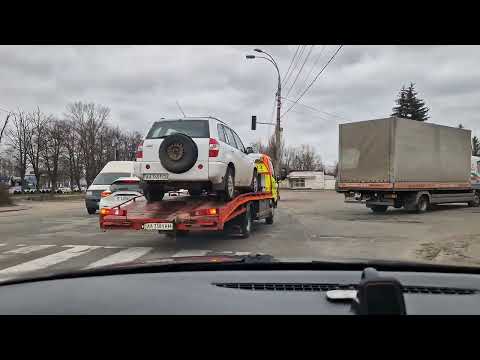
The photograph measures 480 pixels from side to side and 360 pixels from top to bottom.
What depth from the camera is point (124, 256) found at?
25.8 ft

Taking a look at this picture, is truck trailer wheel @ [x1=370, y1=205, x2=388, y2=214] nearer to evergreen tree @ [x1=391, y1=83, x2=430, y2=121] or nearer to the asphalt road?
the asphalt road

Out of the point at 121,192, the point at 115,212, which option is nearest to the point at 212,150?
the point at 115,212

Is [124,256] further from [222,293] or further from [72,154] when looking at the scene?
[72,154]

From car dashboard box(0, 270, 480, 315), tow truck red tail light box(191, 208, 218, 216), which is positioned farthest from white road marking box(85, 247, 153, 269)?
car dashboard box(0, 270, 480, 315)

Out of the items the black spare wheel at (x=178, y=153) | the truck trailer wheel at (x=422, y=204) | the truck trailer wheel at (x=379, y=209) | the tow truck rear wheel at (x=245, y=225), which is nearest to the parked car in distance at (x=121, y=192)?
the tow truck rear wheel at (x=245, y=225)

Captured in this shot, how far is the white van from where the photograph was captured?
1792cm

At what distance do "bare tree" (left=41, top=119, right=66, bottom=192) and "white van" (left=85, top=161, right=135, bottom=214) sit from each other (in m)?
38.5

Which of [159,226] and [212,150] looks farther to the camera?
[212,150]

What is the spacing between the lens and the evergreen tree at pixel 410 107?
184 feet

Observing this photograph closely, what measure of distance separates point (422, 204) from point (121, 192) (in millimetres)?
13018

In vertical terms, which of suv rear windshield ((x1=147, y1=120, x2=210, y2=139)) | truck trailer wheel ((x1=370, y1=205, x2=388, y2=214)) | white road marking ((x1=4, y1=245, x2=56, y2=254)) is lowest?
truck trailer wheel ((x1=370, y1=205, x2=388, y2=214))

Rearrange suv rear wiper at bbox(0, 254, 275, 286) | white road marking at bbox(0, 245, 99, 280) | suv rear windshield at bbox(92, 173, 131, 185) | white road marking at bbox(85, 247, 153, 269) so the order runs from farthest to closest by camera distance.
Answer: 1. suv rear windshield at bbox(92, 173, 131, 185)
2. white road marking at bbox(85, 247, 153, 269)
3. white road marking at bbox(0, 245, 99, 280)
4. suv rear wiper at bbox(0, 254, 275, 286)

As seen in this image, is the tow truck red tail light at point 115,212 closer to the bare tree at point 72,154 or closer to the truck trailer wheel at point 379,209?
the truck trailer wheel at point 379,209
